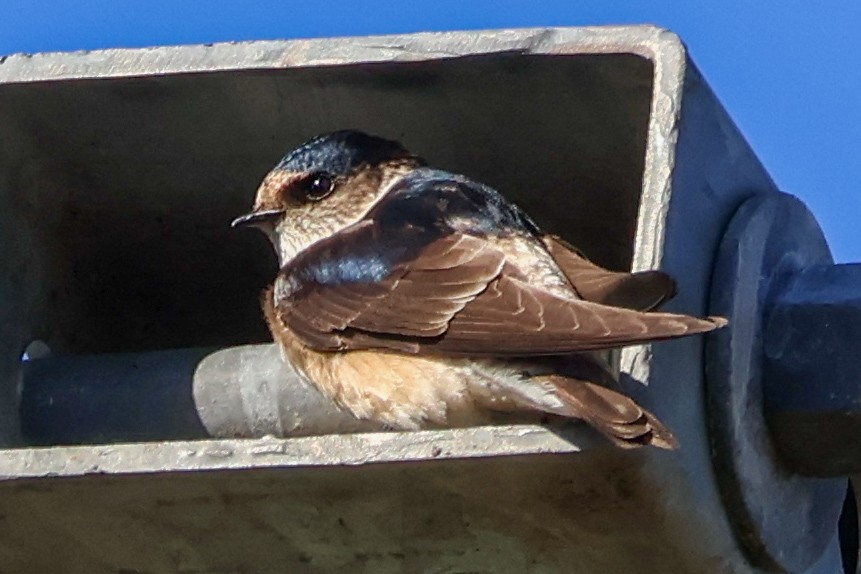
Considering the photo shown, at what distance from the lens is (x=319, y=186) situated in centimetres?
352

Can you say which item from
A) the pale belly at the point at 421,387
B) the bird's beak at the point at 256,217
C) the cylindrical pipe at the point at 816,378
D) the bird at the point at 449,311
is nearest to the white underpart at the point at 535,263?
the bird at the point at 449,311

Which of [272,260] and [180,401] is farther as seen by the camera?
[272,260]

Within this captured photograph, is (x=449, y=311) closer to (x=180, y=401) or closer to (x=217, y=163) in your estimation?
(x=180, y=401)

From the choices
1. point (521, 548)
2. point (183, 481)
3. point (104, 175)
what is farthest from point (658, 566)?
point (104, 175)

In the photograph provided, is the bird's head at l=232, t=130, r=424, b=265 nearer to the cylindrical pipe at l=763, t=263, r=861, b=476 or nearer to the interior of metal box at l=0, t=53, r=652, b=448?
the interior of metal box at l=0, t=53, r=652, b=448

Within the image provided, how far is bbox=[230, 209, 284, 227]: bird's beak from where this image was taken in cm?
335

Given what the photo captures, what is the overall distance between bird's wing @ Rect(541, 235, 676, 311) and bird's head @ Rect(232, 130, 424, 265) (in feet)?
1.56

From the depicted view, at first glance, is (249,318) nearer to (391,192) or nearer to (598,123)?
(391,192)

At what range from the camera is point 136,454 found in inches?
98.7

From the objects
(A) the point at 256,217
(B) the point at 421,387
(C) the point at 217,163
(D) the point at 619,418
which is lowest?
(D) the point at 619,418

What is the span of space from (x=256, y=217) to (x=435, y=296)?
679 mm

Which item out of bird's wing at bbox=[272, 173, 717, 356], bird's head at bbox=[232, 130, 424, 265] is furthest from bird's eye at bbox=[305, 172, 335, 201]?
bird's wing at bbox=[272, 173, 717, 356]

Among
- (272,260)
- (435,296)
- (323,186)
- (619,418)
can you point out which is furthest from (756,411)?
(272,260)

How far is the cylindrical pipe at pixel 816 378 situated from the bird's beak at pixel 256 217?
0.83 m
